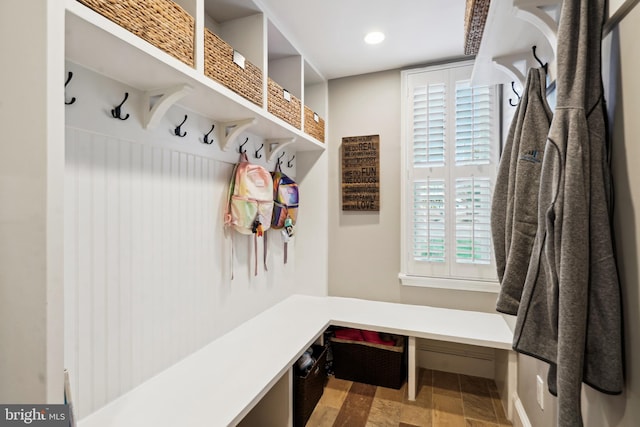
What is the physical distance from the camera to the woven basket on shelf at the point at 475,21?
129 centimetres

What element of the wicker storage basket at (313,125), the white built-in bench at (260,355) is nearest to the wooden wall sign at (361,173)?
the wicker storage basket at (313,125)

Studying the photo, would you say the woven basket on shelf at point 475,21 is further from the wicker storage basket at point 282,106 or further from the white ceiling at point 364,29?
the wicker storage basket at point 282,106

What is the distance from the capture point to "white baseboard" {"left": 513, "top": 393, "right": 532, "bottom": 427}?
165 centimetres

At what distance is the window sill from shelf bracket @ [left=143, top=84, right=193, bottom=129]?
197 centimetres

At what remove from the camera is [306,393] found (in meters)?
1.83

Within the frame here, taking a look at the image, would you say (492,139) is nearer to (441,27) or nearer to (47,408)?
(441,27)

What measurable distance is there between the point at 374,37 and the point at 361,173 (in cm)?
98

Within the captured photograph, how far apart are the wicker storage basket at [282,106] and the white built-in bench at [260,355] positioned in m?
1.29

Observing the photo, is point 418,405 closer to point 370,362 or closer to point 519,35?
point 370,362

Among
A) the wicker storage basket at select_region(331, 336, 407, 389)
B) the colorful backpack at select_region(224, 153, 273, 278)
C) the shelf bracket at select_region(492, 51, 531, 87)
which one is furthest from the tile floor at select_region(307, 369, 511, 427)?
the shelf bracket at select_region(492, 51, 531, 87)

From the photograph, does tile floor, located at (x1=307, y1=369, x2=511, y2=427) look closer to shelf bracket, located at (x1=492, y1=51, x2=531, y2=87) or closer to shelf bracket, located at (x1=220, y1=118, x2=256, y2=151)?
shelf bracket, located at (x1=220, y1=118, x2=256, y2=151)

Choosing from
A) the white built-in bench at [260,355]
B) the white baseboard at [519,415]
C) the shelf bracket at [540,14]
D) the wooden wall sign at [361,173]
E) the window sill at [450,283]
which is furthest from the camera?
the wooden wall sign at [361,173]

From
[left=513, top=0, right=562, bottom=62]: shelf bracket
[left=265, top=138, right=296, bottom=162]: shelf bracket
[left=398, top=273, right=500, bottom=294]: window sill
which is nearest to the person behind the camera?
[left=513, top=0, right=562, bottom=62]: shelf bracket

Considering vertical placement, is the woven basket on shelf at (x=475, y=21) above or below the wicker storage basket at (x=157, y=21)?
above
